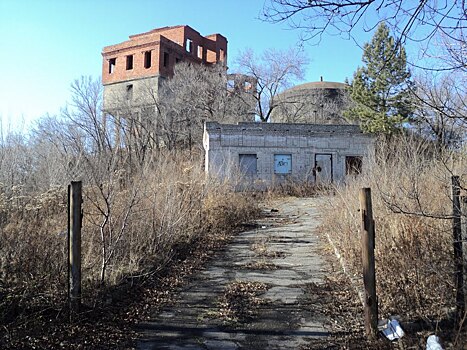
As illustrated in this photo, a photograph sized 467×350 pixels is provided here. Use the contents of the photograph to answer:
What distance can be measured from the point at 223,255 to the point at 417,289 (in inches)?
185

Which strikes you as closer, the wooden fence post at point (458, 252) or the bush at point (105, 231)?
the wooden fence post at point (458, 252)

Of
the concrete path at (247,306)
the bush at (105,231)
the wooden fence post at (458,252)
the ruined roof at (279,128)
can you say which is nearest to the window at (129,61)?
the ruined roof at (279,128)

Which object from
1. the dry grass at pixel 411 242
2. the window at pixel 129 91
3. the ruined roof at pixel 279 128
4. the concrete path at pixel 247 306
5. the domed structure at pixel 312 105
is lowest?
the concrete path at pixel 247 306

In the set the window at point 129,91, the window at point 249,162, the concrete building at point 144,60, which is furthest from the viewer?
the concrete building at point 144,60

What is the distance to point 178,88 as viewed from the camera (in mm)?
34781

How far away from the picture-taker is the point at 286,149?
23.7 metres

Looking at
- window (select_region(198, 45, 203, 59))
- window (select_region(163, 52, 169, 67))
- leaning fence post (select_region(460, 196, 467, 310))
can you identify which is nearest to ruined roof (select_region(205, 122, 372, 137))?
leaning fence post (select_region(460, 196, 467, 310))

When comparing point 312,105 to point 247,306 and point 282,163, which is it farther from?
point 247,306

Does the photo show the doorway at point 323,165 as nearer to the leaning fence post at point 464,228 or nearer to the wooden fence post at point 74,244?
the leaning fence post at point 464,228

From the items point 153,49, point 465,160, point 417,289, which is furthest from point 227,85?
point 417,289

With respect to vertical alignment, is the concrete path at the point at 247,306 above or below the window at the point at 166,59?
below

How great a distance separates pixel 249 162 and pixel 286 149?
2.57 meters

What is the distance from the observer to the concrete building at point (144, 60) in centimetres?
4184

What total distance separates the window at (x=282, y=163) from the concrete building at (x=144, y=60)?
62.6 ft
